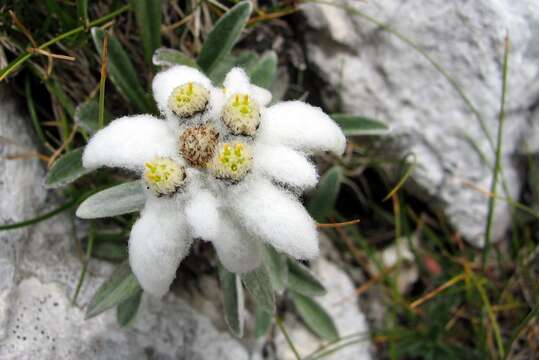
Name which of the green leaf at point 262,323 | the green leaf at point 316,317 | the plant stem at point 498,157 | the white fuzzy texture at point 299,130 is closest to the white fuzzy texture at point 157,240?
the white fuzzy texture at point 299,130

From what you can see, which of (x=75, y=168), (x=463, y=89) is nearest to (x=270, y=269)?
(x=75, y=168)

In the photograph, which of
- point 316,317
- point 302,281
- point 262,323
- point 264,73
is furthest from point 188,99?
point 316,317

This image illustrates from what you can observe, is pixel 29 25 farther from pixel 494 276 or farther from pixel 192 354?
pixel 494 276

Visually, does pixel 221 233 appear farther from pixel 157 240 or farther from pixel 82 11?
pixel 82 11

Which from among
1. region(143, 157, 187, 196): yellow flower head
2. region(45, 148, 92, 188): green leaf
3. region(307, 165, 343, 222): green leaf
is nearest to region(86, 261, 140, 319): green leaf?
region(45, 148, 92, 188): green leaf

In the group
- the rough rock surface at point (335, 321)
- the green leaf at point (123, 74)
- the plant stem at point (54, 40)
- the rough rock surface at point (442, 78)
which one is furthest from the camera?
the rough rock surface at point (335, 321)

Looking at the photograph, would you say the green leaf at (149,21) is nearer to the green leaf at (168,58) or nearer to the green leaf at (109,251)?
the green leaf at (168,58)
